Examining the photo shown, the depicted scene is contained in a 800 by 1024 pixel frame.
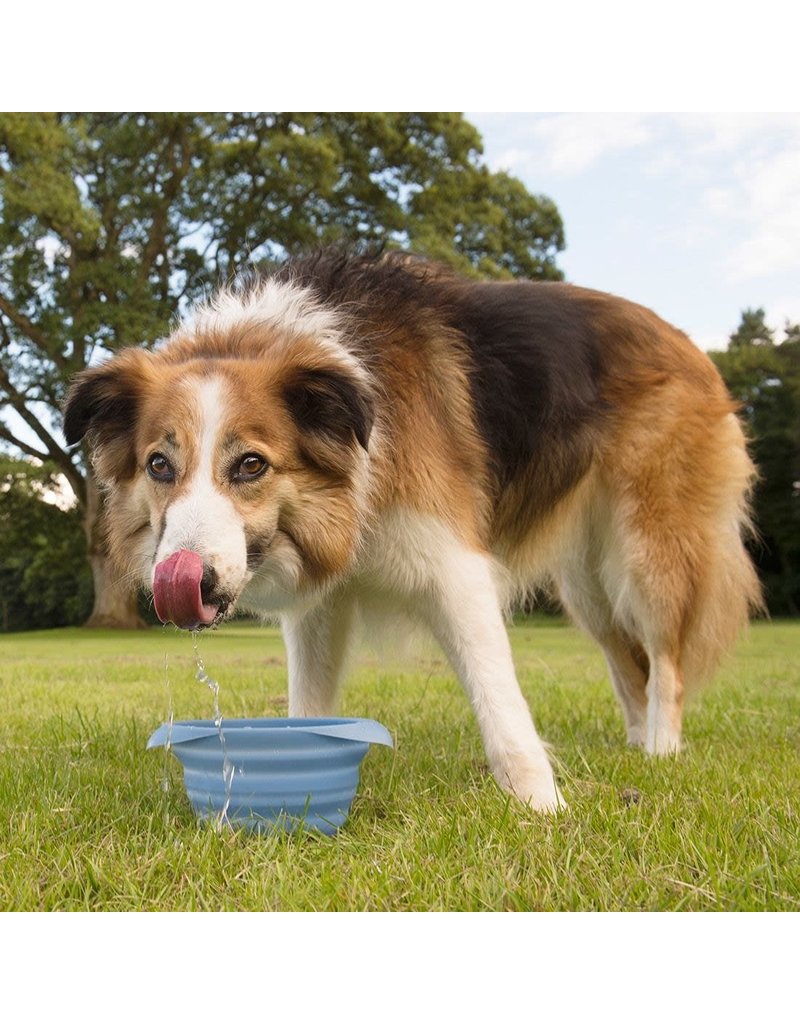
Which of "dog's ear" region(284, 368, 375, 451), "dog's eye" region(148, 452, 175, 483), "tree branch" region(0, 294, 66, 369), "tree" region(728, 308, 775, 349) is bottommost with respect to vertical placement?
"dog's eye" region(148, 452, 175, 483)

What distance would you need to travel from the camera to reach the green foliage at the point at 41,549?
18188 mm

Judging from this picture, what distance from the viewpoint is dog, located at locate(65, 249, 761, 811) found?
3.13 m

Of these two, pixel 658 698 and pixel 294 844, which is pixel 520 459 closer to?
pixel 658 698

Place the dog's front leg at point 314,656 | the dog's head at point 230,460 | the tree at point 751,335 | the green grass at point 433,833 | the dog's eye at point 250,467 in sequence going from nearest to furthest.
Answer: the green grass at point 433,833
the dog's head at point 230,460
the dog's eye at point 250,467
the dog's front leg at point 314,656
the tree at point 751,335

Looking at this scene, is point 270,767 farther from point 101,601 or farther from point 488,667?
point 101,601

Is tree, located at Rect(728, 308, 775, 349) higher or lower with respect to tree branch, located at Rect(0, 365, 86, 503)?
higher

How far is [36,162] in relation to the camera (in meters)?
15.4

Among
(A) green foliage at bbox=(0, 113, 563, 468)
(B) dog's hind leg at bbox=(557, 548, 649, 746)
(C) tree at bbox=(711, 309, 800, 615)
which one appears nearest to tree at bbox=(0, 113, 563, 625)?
(A) green foliage at bbox=(0, 113, 563, 468)

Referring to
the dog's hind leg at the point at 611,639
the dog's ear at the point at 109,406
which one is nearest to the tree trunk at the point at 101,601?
the dog's hind leg at the point at 611,639

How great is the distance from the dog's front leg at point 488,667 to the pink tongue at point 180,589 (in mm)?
1042

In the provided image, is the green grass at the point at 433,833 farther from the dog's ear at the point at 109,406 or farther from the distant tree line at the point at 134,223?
the distant tree line at the point at 134,223

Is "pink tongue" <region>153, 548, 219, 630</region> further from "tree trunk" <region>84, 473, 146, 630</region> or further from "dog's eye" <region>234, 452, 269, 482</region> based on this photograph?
"tree trunk" <region>84, 473, 146, 630</region>

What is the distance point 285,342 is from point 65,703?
4.19m

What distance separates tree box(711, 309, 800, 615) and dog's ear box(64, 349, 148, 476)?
19.0 meters
